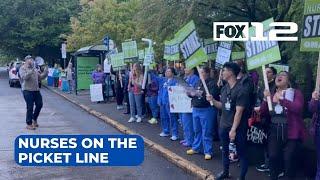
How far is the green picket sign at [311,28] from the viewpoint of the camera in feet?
22.7

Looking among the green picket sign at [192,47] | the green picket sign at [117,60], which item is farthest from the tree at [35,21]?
the green picket sign at [192,47]

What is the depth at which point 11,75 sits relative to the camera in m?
36.6

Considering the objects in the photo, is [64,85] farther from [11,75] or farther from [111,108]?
[111,108]

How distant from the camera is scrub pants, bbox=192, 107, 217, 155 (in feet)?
30.3

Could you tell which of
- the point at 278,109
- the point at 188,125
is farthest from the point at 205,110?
the point at 278,109

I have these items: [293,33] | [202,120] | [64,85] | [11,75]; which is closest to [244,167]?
[202,120]

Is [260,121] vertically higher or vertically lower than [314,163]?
higher

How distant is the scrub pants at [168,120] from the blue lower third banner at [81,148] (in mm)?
5295

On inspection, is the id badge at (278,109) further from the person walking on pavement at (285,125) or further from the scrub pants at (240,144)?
the scrub pants at (240,144)

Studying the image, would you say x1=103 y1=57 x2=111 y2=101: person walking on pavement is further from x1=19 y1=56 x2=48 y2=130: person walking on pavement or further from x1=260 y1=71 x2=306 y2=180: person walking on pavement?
x1=260 y1=71 x2=306 y2=180: person walking on pavement

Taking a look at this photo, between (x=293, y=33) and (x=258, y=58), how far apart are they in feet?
9.01

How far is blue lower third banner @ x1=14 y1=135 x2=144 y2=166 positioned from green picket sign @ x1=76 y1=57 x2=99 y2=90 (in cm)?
1932

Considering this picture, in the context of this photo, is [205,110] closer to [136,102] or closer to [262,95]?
[262,95]

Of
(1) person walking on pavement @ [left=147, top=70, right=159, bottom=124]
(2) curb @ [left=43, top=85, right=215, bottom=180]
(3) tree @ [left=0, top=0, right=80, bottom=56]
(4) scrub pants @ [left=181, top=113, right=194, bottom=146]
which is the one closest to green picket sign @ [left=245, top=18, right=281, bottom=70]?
(2) curb @ [left=43, top=85, right=215, bottom=180]
